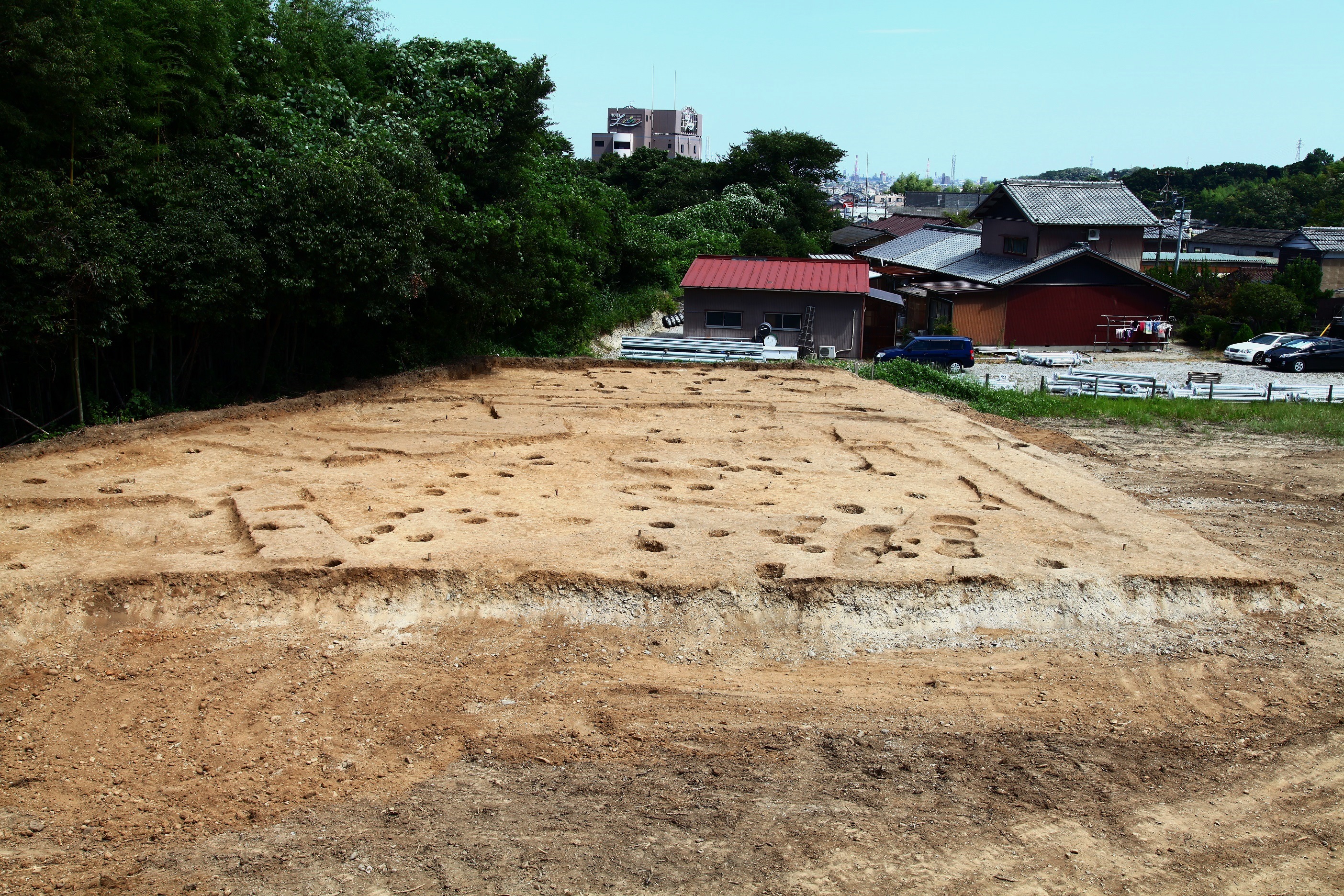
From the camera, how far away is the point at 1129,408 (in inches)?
948

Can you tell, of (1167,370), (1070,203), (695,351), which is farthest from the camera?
(1070,203)

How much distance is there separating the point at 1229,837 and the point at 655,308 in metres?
33.2

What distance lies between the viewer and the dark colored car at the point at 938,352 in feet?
103

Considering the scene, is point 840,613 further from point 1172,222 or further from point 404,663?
point 1172,222

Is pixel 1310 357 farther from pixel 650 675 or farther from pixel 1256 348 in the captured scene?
pixel 650 675

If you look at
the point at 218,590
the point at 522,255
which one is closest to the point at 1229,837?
the point at 218,590

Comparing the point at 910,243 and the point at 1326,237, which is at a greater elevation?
the point at 910,243

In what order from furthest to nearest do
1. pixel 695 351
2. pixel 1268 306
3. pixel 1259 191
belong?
pixel 1259 191 → pixel 1268 306 → pixel 695 351

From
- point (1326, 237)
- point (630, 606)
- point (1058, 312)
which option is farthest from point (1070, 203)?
point (630, 606)

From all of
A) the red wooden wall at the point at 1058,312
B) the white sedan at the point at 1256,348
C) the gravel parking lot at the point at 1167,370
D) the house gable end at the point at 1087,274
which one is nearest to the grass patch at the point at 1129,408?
the gravel parking lot at the point at 1167,370

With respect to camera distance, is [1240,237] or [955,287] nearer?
[955,287]

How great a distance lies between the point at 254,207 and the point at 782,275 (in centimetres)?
1809

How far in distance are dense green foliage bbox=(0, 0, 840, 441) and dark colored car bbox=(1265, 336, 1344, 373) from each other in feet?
76.3

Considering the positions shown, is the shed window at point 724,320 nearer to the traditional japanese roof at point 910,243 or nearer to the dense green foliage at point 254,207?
the dense green foliage at point 254,207
